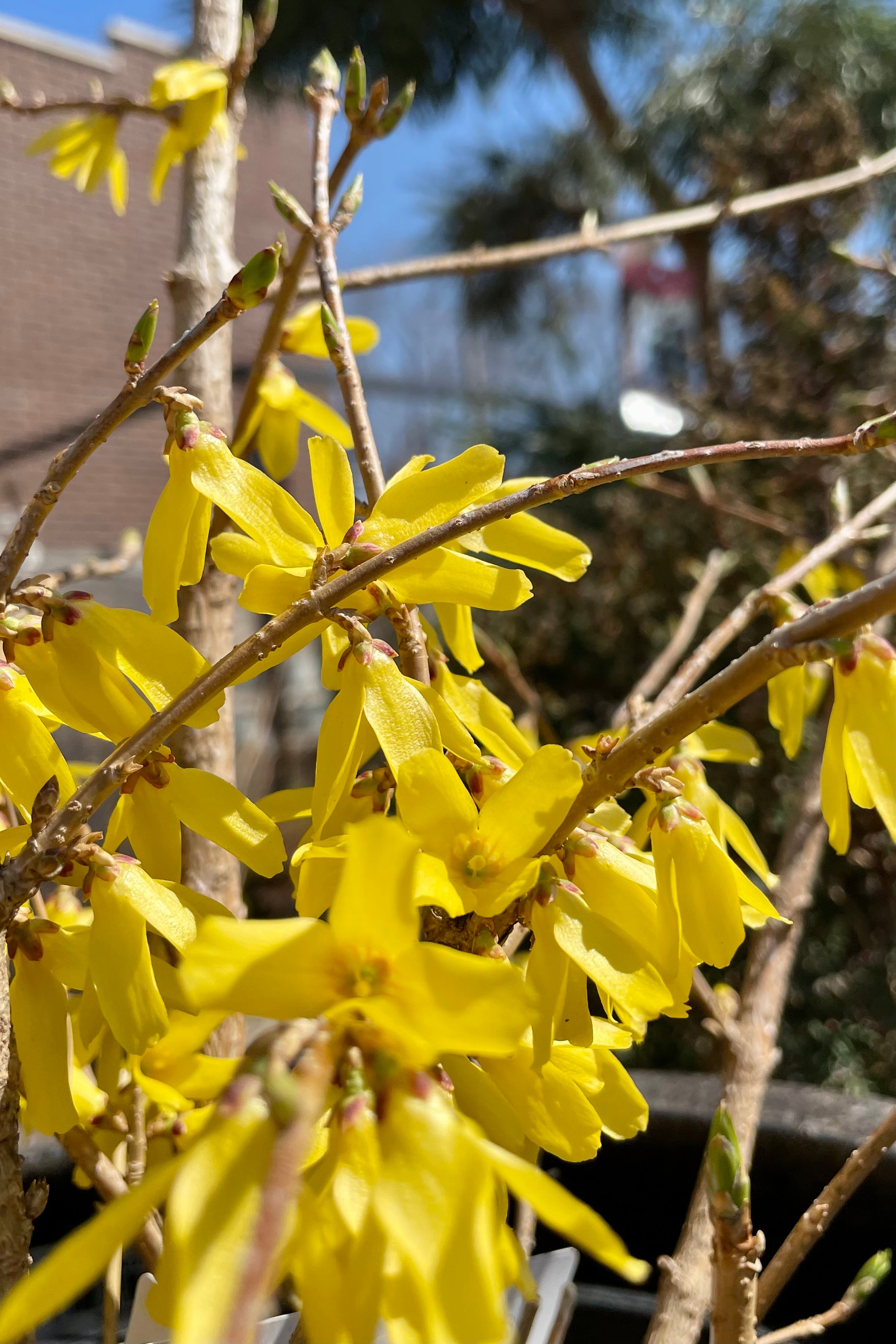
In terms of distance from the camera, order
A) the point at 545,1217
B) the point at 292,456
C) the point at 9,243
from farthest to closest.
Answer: the point at 9,243 → the point at 292,456 → the point at 545,1217

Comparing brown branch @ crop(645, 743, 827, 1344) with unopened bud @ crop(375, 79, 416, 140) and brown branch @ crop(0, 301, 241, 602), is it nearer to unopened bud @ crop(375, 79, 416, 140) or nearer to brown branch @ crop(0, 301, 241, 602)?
brown branch @ crop(0, 301, 241, 602)

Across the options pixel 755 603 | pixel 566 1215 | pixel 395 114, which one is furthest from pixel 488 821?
pixel 395 114

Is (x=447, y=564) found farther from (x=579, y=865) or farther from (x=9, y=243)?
(x=9, y=243)

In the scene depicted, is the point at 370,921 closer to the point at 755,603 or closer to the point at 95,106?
the point at 755,603

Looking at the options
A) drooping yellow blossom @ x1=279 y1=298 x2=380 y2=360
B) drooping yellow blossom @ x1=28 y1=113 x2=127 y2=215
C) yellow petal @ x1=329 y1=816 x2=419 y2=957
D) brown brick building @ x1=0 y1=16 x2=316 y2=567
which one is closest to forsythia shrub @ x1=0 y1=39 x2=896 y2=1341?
yellow petal @ x1=329 y1=816 x2=419 y2=957

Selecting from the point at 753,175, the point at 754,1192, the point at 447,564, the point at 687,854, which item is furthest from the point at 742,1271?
the point at 753,175

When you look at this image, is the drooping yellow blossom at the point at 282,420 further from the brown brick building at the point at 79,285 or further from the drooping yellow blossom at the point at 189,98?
the brown brick building at the point at 79,285
